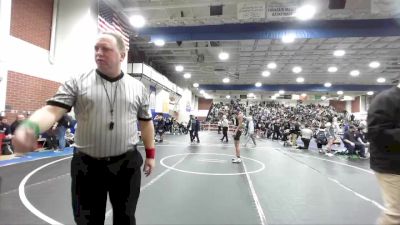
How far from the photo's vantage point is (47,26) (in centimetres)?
1192

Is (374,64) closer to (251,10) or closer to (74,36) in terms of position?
(251,10)

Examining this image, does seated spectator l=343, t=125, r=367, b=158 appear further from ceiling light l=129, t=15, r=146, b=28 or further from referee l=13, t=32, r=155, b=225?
referee l=13, t=32, r=155, b=225

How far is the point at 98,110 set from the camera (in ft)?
6.62

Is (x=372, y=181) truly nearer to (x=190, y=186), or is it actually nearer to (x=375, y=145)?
(x=190, y=186)

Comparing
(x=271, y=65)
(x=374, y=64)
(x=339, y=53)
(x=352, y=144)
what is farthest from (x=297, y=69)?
(x=352, y=144)

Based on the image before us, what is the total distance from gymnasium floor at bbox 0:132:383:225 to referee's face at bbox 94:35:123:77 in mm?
2553

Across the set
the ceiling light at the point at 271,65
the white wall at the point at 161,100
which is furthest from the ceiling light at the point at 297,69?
the white wall at the point at 161,100

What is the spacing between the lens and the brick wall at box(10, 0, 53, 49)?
10.3m

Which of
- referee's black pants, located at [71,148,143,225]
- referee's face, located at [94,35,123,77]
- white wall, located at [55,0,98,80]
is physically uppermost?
white wall, located at [55,0,98,80]

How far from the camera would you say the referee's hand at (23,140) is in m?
1.53

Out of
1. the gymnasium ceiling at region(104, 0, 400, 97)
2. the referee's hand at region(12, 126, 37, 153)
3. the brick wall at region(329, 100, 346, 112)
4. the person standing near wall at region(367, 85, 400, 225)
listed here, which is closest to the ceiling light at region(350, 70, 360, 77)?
the gymnasium ceiling at region(104, 0, 400, 97)

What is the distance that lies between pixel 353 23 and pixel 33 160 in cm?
1244

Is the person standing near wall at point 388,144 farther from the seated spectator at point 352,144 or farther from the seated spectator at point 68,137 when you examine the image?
the seated spectator at point 68,137

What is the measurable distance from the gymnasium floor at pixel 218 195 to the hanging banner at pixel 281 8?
238 inches
